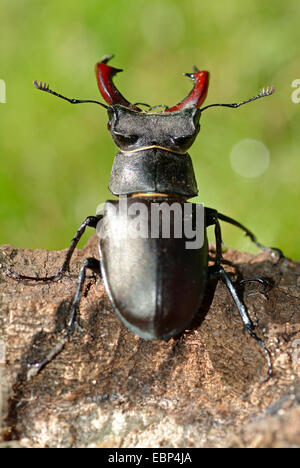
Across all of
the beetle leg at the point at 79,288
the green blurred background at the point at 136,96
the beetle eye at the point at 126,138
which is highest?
the green blurred background at the point at 136,96

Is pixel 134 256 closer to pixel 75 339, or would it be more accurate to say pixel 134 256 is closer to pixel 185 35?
pixel 75 339

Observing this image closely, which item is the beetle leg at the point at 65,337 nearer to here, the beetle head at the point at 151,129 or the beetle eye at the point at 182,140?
the beetle head at the point at 151,129

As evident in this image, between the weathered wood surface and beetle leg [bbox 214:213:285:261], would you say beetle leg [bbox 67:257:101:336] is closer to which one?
the weathered wood surface

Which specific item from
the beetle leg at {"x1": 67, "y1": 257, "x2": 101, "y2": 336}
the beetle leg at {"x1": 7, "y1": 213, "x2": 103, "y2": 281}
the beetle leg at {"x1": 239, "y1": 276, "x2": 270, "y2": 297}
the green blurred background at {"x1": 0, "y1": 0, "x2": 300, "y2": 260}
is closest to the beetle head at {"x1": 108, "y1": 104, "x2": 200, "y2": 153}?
the beetle leg at {"x1": 7, "y1": 213, "x2": 103, "y2": 281}

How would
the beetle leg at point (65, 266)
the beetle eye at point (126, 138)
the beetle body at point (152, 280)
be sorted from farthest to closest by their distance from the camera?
the beetle eye at point (126, 138), the beetle leg at point (65, 266), the beetle body at point (152, 280)

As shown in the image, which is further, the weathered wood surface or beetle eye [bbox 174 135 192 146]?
beetle eye [bbox 174 135 192 146]

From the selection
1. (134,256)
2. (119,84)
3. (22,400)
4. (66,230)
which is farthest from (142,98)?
(22,400)

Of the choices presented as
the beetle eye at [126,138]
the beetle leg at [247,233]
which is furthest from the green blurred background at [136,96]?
the beetle eye at [126,138]
